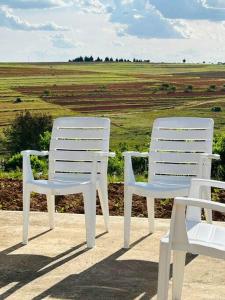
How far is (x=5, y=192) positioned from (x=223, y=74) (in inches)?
2564

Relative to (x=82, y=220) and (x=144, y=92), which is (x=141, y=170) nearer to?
(x=82, y=220)

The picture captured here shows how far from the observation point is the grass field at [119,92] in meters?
55.6

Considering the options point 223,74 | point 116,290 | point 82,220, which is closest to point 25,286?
point 116,290

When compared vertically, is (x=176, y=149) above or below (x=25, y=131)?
above

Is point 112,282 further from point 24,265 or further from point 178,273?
point 24,265

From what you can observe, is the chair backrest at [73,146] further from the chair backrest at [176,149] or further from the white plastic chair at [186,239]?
the white plastic chair at [186,239]

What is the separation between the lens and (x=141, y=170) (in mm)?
13484

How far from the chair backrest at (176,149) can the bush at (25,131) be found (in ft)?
123

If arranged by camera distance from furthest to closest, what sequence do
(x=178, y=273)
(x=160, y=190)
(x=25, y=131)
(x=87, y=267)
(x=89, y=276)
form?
(x=25, y=131)
(x=160, y=190)
(x=87, y=267)
(x=89, y=276)
(x=178, y=273)

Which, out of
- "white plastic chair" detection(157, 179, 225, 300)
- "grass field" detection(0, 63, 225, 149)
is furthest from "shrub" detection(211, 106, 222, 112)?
"white plastic chair" detection(157, 179, 225, 300)

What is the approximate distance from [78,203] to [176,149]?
5.97 ft

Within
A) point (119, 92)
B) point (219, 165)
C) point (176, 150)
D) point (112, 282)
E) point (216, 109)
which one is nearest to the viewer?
point (112, 282)

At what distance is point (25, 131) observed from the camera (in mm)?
47094

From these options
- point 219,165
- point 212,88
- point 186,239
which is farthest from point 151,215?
point 212,88
